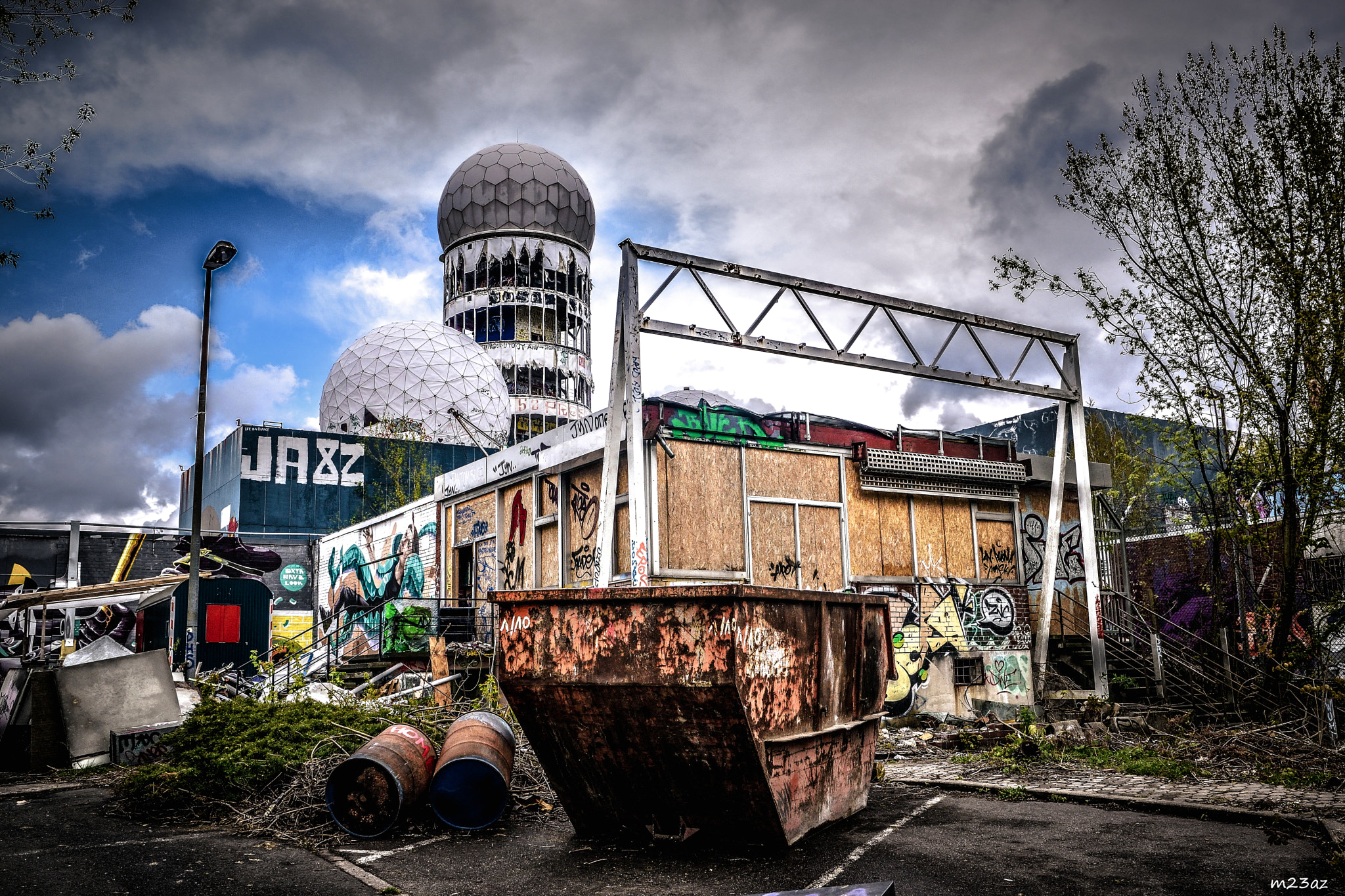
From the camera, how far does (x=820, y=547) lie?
44.2 ft

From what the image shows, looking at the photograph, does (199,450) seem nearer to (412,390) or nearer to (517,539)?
(517,539)

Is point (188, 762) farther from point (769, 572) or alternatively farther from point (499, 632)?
point (769, 572)

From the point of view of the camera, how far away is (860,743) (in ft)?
23.4

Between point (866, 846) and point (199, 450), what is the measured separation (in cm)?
1556

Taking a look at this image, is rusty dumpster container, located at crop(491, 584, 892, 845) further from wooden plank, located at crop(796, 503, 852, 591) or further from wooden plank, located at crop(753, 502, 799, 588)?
wooden plank, located at crop(796, 503, 852, 591)

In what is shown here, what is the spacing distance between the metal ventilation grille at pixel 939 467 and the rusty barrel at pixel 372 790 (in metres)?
8.87

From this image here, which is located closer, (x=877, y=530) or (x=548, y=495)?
(x=877, y=530)

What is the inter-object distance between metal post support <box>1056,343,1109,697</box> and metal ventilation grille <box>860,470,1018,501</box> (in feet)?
3.96

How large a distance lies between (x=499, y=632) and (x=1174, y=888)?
171 inches

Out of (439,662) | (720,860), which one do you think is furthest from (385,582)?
(720,860)

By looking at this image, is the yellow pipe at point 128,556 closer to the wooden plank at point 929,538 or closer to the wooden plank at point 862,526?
the wooden plank at point 862,526

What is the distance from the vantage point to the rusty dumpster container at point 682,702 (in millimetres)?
5484

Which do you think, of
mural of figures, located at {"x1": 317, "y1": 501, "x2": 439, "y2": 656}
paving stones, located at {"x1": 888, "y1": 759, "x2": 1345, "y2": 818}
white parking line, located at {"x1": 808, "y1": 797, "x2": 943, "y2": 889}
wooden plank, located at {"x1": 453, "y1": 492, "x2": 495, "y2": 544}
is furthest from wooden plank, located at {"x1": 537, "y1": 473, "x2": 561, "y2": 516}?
white parking line, located at {"x1": 808, "y1": 797, "x2": 943, "y2": 889}

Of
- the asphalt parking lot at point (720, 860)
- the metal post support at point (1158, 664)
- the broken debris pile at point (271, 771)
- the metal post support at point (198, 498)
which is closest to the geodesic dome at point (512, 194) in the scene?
the metal post support at point (198, 498)
